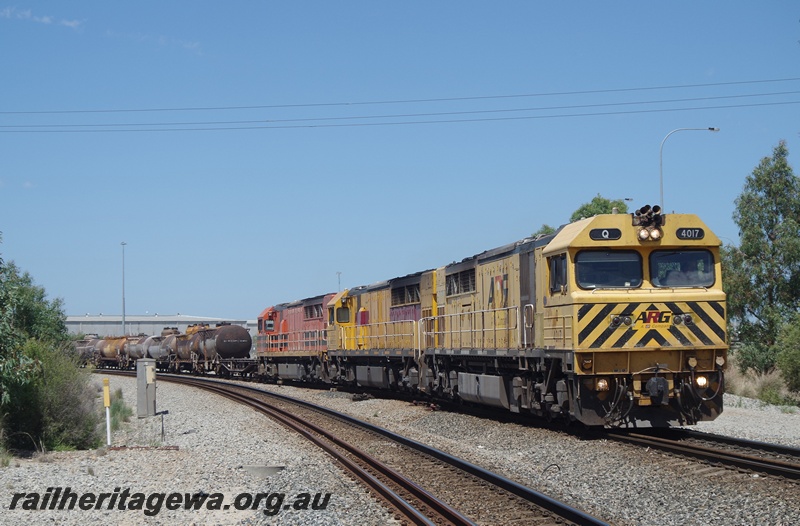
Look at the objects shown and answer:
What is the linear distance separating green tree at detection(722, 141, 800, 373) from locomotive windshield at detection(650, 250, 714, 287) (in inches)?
968

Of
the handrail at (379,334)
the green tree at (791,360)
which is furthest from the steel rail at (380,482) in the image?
the green tree at (791,360)

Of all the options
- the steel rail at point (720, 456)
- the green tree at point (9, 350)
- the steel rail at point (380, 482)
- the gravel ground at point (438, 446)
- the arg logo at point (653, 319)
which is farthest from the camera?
the green tree at point (9, 350)

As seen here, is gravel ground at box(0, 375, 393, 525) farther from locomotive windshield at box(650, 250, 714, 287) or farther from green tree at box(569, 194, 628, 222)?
green tree at box(569, 194, 628, 222)

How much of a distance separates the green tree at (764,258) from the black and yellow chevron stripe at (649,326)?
82.0 feet

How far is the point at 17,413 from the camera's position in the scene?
1808 cm

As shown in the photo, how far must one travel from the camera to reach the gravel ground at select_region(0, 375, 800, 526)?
969 centimetres

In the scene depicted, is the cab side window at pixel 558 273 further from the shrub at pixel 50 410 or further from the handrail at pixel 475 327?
the shrub at pixel 50 410

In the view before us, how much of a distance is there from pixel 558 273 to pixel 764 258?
2757cm

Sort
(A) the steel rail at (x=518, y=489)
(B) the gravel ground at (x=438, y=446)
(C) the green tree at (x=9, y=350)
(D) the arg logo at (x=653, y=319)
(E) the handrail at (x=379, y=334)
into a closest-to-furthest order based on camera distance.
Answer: (A) the steel rail at (x=518, y=489) → (B) the gravel ground at (x=438, y=446) → (D) the arg logo at (x=653, y=319) → (C) the green tree at (x=9, y=350) → (E) the handrail at (x=379, y=334)

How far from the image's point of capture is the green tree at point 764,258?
126ft

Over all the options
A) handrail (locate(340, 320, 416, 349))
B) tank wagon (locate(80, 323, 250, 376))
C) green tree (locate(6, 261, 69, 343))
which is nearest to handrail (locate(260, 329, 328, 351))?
handrail (locate(340, 320, 416, 349))

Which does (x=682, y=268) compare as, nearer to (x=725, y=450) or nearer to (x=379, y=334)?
(x=725, y=450)

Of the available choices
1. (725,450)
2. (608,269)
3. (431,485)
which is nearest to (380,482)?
(431,485)

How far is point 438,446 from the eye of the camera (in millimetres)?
15695
